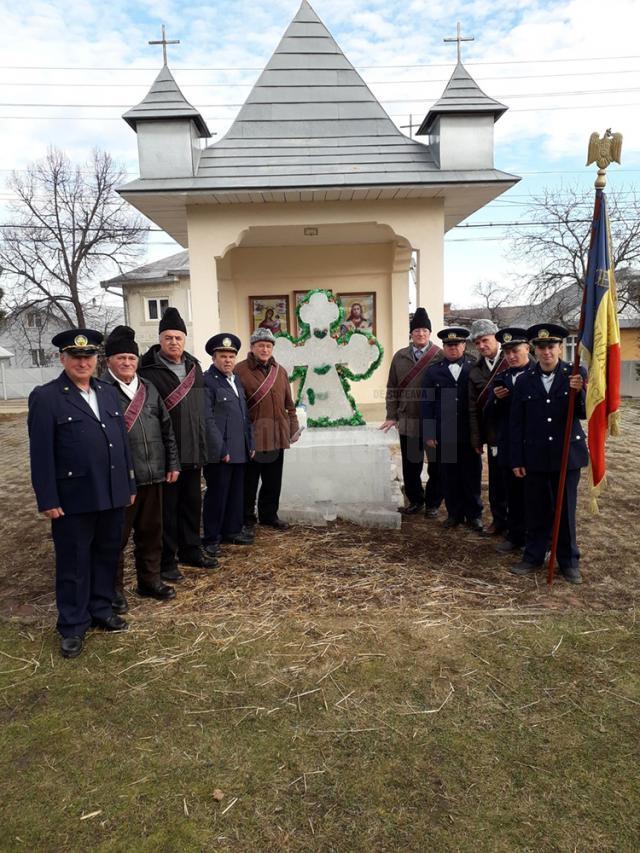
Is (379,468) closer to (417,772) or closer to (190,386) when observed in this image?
(190,386)

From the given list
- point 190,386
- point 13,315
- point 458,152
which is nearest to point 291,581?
point 190,386

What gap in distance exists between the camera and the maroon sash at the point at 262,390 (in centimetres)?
561

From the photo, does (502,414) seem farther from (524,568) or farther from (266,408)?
(266,408)

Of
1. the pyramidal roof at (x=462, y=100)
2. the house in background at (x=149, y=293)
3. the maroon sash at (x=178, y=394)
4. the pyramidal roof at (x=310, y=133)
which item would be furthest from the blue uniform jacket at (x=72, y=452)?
the house in background at (x=149, y=293)

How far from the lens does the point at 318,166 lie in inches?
348

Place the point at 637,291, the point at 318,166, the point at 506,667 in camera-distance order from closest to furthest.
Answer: the point at 506,667, the point at 318,166, the point at 637,291

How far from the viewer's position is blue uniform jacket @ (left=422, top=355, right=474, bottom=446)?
18.9ft

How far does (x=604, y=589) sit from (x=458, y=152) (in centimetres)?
701

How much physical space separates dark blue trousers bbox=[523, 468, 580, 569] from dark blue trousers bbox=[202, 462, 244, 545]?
A: 8.28 ft

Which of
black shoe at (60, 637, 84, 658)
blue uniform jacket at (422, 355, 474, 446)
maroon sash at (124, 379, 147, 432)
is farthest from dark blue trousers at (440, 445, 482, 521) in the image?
black shoe at (60, 637, 84, 658)

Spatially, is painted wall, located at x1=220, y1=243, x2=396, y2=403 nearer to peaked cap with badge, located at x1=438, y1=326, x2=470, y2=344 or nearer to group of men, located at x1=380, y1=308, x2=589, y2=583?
group of men, located at x1=380, y1=308, x2=589, y2=583

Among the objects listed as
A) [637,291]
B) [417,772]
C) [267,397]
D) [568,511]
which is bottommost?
[417,772]

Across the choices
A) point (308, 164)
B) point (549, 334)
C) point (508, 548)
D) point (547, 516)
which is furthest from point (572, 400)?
point (308, 164)

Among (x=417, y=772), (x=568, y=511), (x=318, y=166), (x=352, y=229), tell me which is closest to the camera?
(x=417, y=772)
